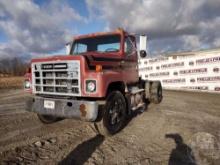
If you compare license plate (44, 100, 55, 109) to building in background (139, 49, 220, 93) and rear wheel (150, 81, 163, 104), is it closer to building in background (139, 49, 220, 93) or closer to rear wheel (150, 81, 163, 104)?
rear wheel (150, 81, 163, 104)

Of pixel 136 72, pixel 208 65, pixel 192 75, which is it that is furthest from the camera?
pixel 192 75

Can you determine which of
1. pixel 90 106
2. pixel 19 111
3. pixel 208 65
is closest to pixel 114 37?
pixel 90 106

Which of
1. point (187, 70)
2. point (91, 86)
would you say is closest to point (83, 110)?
point (91, 86)

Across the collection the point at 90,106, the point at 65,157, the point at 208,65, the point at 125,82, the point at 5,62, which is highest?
the point at 5,62

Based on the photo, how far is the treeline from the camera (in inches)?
2415

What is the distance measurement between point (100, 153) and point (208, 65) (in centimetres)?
1091

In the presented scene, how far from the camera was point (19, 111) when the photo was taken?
7941 mm

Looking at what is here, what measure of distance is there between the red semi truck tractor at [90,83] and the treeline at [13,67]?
193 feet

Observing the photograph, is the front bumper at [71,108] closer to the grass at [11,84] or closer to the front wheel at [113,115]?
the front wheel at [113,115]

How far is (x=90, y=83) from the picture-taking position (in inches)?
186

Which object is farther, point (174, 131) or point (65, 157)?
point (174, 131)

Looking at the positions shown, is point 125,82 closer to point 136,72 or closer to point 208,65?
point 136,72

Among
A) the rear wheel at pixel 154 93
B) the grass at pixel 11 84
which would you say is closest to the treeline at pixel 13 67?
the grass at pixel 11 84

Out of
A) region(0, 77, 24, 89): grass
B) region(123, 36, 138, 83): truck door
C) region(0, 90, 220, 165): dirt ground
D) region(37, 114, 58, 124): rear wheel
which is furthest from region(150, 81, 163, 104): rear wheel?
region(0, 77, 24, 89): grass
